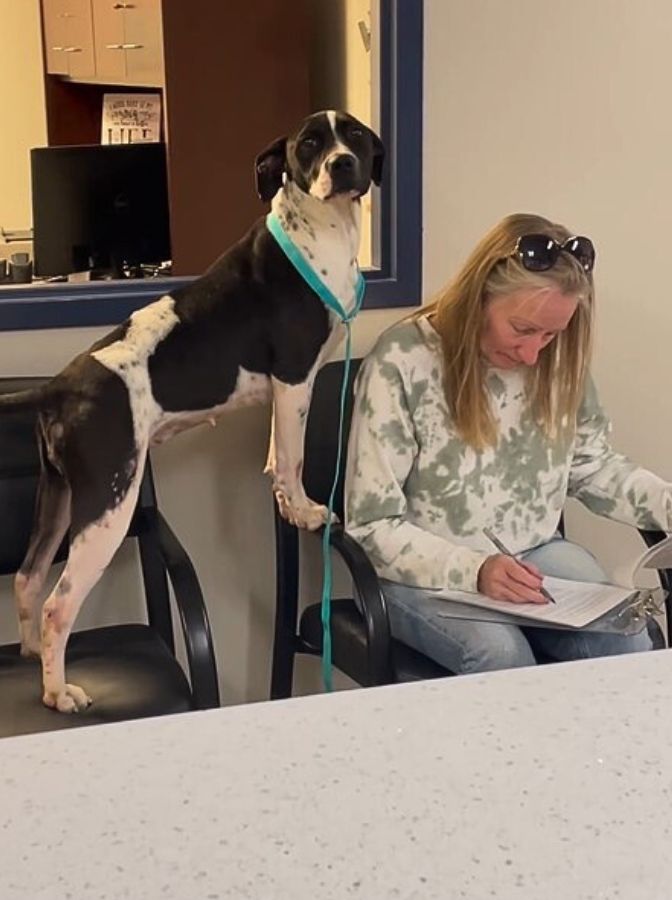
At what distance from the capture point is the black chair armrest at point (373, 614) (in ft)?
6.31

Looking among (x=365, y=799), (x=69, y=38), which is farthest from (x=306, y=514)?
(x=69, y=38)

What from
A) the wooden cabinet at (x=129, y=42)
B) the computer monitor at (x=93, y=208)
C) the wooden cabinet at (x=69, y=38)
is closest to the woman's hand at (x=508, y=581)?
the computer monitor at (x=93, y=208)

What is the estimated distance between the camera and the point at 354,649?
2064 mm

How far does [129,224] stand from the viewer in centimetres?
342

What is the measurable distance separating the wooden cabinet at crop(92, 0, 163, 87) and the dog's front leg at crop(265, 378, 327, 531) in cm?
226

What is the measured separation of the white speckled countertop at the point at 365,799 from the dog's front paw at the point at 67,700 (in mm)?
888

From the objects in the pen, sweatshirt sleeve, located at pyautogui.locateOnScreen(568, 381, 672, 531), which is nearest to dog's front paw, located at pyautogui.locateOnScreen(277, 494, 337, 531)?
the pen

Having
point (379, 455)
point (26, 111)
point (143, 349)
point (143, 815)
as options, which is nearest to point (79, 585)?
point (143, 349)

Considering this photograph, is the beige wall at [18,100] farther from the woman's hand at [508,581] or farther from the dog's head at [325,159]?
the woman's hand at [508,581]

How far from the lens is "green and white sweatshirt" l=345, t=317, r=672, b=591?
203 cm

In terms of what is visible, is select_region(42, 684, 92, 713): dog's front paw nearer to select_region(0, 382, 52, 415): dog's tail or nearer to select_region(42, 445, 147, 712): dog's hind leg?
select_region(42, 445, 147, 712): dog's hind leg

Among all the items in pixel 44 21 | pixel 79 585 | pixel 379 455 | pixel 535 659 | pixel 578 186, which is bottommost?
pixel 535 659

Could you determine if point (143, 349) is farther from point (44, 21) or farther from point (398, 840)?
point (44, 21)

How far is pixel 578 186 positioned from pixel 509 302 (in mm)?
621
